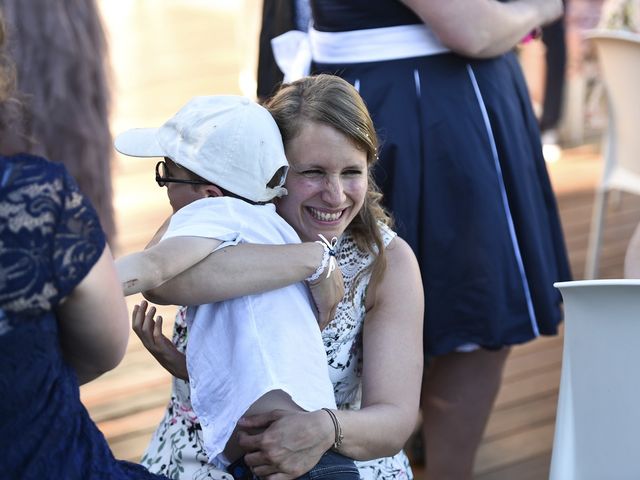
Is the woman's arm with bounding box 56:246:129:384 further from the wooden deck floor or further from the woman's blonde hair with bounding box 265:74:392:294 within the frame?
the wooden deck floor

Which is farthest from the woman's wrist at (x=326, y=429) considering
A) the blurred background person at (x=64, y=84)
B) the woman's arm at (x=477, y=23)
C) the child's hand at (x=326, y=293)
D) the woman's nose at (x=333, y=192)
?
the blurred background person at (x=64, y=84)

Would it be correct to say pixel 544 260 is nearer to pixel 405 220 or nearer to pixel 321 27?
pixel 405 220

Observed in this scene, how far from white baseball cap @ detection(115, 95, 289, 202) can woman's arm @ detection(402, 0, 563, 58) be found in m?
0.69

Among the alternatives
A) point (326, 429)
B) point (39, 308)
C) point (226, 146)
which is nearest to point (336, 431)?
point (326, 429)

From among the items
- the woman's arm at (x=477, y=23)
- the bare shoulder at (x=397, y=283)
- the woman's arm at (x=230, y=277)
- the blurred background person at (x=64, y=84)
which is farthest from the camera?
the blurred background person at (x=64, y=84)

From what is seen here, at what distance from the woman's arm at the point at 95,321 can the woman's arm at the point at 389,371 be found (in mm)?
367

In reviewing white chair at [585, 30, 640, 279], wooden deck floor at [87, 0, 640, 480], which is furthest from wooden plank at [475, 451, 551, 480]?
white chair at [585, 30, 640, 279]

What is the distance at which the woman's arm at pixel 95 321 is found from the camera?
1152mm

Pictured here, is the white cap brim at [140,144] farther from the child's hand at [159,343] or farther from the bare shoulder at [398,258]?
the bare shoulder at [398,258]

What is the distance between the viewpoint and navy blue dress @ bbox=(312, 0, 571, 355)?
2.22m

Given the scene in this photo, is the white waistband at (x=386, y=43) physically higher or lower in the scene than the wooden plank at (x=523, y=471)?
higher

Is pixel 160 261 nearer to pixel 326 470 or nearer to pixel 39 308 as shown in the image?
pixel 39 308

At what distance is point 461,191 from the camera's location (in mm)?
2236

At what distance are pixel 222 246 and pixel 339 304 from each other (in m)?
0.38
